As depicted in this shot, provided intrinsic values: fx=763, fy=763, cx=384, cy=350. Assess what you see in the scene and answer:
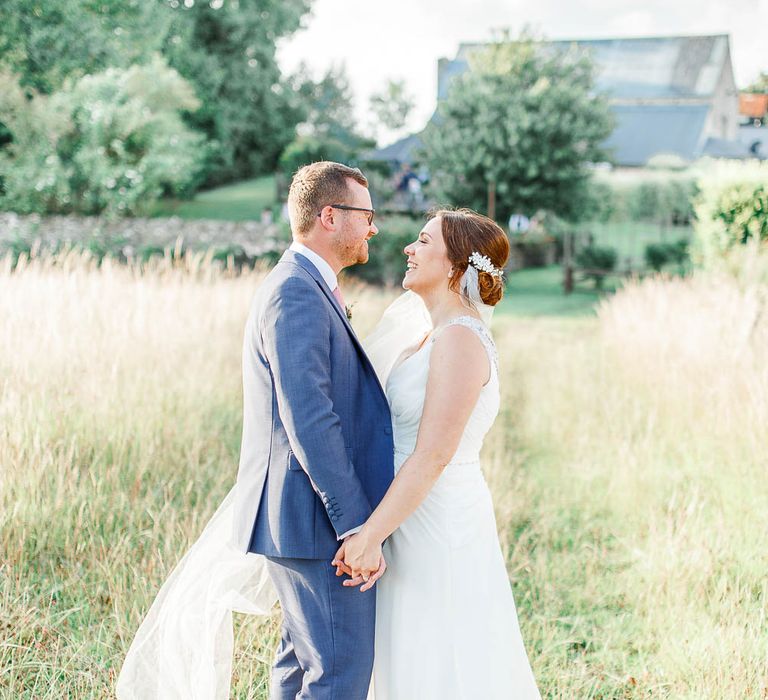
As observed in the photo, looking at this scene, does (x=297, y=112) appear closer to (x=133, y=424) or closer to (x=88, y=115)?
(x=88, y=115)

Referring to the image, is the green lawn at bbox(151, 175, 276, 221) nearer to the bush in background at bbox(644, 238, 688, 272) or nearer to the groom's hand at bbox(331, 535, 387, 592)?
the bush in background at bbox(644, 238, 688, 272)

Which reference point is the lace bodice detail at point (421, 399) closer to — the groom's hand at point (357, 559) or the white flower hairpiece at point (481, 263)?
the white flower hairpiece at point (481, 263)

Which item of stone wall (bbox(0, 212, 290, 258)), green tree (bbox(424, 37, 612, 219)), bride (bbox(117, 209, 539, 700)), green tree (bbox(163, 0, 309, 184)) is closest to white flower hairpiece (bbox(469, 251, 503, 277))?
bride (bbox(117, 209, 539, 700))

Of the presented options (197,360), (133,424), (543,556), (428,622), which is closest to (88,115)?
(197,360)

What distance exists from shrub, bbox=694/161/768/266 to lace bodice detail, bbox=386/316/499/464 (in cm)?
980

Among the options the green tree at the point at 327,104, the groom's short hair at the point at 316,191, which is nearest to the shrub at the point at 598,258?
the groom's short hair at the point at 316,191

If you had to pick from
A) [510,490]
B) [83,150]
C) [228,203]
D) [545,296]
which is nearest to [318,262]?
[510,490]

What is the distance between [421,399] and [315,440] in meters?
0.48

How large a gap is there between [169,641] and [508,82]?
765 inches

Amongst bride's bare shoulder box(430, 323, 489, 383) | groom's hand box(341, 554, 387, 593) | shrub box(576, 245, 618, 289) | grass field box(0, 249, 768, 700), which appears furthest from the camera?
shrub box(576, 245, 618, 289)

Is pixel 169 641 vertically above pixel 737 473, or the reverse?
pixel 169 641

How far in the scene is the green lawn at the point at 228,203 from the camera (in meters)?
25.1

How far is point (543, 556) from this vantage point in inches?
182

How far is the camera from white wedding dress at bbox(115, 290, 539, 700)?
2545 millimetres
